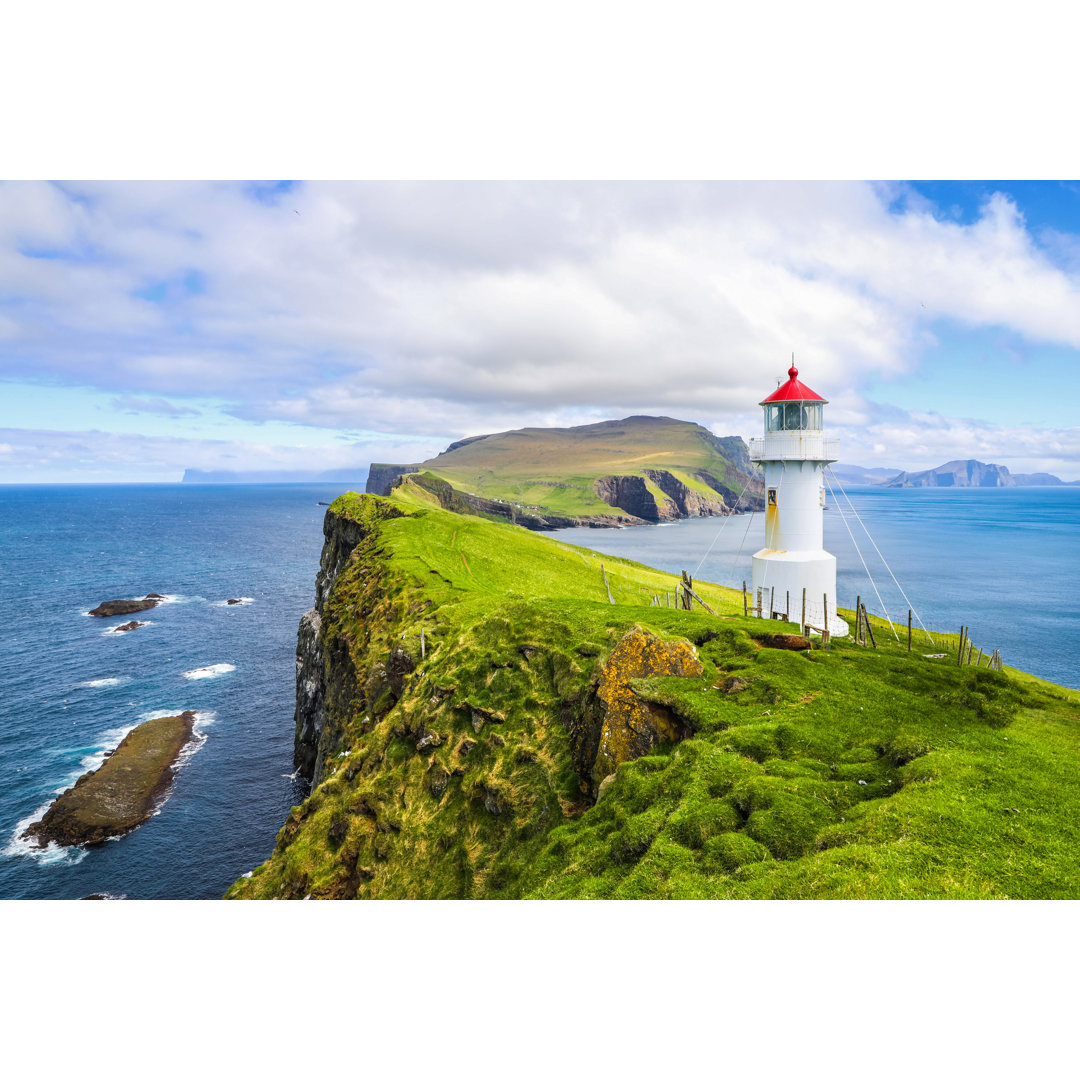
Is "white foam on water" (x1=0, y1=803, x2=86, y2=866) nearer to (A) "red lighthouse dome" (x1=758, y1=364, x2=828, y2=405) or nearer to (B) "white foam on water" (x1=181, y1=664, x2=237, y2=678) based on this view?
(B) "white foam on water" (x1=181, y1=664, x2=237, y2=678)

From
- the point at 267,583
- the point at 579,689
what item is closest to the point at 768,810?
the point at 579,689

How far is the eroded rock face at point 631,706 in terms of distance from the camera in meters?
18.0

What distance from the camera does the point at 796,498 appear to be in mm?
32469

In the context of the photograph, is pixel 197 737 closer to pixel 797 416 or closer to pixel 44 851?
pixel 44 851

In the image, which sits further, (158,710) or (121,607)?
(121,607)

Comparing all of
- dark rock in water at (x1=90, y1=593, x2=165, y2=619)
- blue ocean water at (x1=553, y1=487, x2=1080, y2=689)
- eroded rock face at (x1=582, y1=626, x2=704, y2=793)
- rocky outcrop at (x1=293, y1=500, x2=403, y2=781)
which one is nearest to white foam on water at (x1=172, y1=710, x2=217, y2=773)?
rocky outcrop at (x1=293, y1=500, x2=403, y2=781)

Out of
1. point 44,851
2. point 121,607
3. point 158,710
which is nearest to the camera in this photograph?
point 44,851

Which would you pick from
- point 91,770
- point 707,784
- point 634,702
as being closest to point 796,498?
point 634,702

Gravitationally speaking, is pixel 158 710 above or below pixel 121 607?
below

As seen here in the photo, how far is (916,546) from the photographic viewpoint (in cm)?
15900

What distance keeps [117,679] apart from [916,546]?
173583 mm

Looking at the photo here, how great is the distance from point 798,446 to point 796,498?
9.11ft

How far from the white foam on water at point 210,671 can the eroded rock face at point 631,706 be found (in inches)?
2754

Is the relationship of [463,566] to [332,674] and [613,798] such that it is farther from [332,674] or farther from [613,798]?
[613,798]
